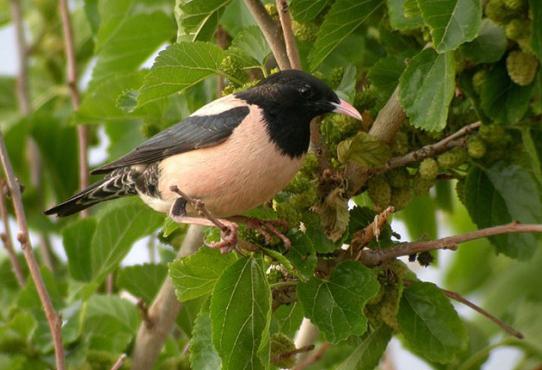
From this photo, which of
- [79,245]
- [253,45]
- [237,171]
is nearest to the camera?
[237,171]

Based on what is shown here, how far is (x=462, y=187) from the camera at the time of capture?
166 inches

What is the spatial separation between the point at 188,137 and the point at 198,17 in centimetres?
42

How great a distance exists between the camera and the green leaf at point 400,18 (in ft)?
12.4

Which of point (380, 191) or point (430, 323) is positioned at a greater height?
point (380, 191)

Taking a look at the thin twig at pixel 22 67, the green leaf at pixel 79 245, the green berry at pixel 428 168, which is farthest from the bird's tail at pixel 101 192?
the thin twig at pixel 22 67

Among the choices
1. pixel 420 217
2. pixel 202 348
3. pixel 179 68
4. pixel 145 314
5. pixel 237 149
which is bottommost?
pixel 420 217

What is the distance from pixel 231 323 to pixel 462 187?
3.76 ft

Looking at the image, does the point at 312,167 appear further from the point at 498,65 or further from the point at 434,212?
the point at 434,212

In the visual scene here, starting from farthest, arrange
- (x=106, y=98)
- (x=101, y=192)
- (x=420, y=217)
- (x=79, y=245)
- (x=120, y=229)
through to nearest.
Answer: (x=420, y=217), (x=79, y=245), (x=120, y=229), (x=106, y=98), (x=101, y=192)

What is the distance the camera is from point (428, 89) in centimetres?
369

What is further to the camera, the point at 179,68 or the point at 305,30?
the point at 305,30

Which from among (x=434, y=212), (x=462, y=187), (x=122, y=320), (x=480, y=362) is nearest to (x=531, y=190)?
(x=462, y=187)

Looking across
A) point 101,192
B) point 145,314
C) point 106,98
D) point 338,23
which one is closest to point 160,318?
point 145,314

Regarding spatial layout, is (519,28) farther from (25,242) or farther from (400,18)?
(25,242)
